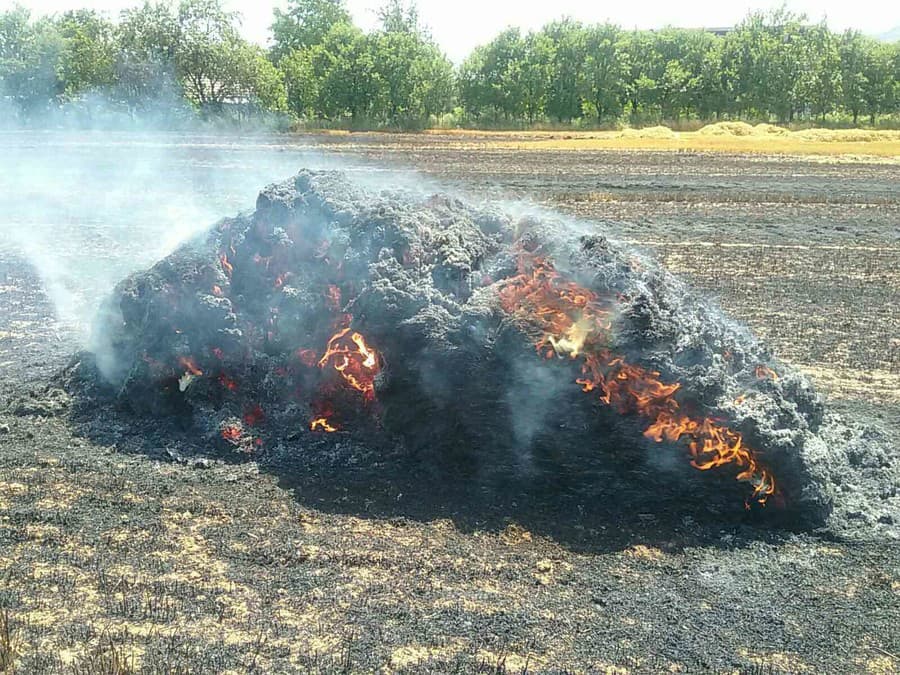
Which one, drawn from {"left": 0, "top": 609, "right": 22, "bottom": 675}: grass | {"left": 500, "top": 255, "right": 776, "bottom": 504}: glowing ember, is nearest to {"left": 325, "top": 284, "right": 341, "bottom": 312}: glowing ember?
{"left": 500, "top": 255, "right": 776, "bottom": 504}: glowing ember

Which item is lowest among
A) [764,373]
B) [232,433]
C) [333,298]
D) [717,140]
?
[232,433]

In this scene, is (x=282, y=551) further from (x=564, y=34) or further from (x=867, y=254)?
(x=564, y=34)

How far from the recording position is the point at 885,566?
8.08 m

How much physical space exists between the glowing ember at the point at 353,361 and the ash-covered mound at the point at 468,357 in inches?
0.8

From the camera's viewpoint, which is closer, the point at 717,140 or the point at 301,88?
the point at 717,140

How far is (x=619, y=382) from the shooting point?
29.3 feet

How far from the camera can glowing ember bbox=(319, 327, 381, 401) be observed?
33.6ft

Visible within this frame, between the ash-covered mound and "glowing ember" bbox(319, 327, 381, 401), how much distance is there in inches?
0.8

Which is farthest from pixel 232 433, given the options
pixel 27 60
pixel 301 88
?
pixel 301 88

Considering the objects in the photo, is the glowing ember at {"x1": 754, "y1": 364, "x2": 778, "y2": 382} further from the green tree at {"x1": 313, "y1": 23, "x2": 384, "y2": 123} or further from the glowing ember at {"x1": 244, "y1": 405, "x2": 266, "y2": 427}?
the green tree at {"x1": 313, "y1": 23, "x2": 384, "y2": 123}

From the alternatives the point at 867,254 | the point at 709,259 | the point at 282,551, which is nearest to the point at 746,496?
the point at 282,551

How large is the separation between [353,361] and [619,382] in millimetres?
3429

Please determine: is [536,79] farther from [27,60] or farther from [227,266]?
[227,266]

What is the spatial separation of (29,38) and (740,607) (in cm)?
4436
